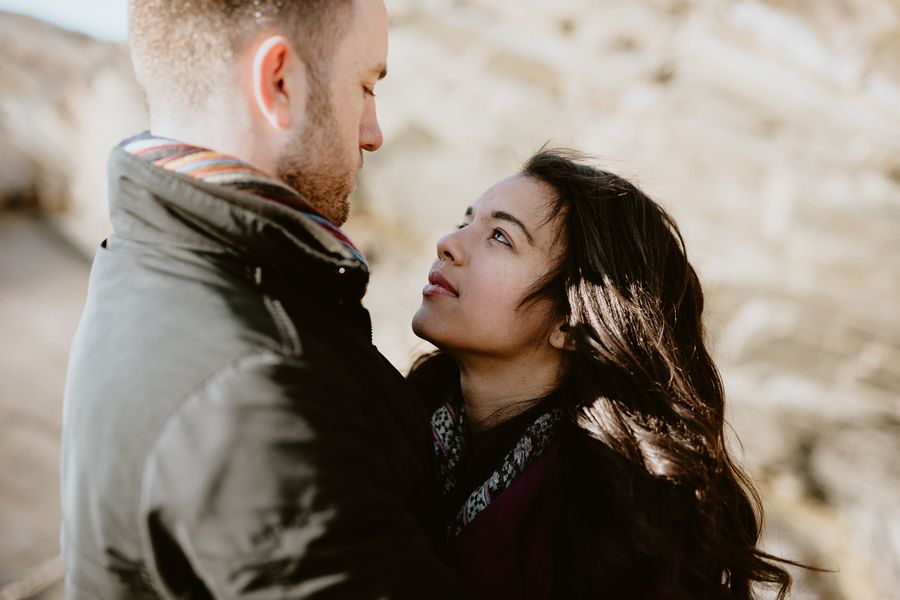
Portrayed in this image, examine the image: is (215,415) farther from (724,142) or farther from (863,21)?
(863,21)

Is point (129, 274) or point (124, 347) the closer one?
point (124, 347)

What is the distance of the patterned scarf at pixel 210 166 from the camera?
1202mm

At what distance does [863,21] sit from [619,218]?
5.07 m

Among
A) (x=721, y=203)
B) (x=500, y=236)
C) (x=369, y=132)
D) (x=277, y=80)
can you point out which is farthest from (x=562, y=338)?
(x=721, y=203)

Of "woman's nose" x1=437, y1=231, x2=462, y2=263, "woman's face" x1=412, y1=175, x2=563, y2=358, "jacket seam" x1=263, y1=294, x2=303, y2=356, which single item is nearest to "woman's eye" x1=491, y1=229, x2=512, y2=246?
"woman's face" x1=412, y1=175, x2=563, y2=358

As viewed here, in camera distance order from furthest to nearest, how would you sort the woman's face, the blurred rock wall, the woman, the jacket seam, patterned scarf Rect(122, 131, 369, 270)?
the blurred rock wall → the woman's face → the woman → patterned scarf Rect(122, 131, 369, 270) → the jacket seam

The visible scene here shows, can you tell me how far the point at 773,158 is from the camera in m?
5.77

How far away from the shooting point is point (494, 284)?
2.19 meters

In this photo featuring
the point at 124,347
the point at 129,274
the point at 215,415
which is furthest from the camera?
the point at 129,274

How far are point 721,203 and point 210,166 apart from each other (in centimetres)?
549

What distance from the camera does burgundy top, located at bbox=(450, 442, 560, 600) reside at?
1672 mm

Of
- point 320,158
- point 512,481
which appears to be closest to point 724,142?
point 512,481

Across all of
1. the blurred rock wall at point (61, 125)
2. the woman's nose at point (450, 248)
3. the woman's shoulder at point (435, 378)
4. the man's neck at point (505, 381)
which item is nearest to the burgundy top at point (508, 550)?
the man's neck at point (505, 381)

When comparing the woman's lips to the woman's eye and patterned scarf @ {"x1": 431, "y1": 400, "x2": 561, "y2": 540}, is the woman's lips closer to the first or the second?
the woman's eye
